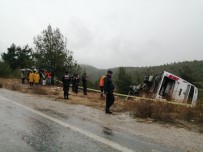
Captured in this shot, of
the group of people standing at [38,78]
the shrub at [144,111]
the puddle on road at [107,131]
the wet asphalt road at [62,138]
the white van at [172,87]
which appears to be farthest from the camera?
the group of people standing at [38,78]

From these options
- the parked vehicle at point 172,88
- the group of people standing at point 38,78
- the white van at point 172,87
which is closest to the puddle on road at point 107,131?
the parked vehicle at point 172,88

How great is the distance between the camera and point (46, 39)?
3528 centimetres

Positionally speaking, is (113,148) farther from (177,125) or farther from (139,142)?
(177,125)

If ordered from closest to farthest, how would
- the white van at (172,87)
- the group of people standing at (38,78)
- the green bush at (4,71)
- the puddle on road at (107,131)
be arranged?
the puddle on road at (107,131)
the white van at (172,87)
the group of people standing at (38,78)
the green bush at (4,71)

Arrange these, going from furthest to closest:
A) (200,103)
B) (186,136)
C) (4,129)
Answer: (200,103)
(186,136)
(4,129)

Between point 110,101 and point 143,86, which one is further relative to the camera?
point 143,86

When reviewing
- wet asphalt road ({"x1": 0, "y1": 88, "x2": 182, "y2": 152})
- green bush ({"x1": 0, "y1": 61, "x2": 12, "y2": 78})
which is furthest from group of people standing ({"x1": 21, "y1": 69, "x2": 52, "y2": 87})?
wet asphalt road ({"x1": 0, "y1": 88, "x2": 182, "y2": 152})

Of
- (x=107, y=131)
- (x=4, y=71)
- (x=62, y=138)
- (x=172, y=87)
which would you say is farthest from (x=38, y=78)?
(x=62, y=138)

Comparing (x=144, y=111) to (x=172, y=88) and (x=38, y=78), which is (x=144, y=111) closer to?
(x=172, y=88)

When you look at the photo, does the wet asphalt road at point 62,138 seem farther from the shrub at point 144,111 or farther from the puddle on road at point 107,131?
the shrub at point 144,111

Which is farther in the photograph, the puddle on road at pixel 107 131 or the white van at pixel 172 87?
the white van at pixel 172 87

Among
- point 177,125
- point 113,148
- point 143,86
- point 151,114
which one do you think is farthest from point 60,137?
point 143,86

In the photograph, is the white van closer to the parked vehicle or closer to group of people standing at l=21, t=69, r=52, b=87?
the parked vehicle

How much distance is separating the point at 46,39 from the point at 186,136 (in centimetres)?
2923
